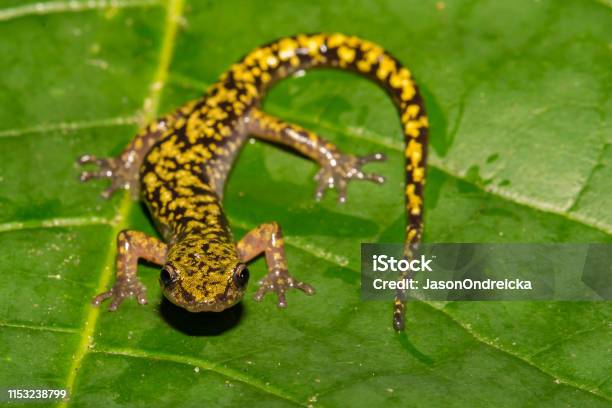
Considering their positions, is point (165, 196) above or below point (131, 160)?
below

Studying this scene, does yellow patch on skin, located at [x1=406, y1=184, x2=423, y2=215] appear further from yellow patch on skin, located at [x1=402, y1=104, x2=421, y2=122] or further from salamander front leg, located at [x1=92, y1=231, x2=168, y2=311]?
salamander front leg, located at [x1=92, y1=231, x2=168, y2=311]

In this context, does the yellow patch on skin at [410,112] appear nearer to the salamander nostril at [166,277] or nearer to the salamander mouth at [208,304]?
the salamander mouth at [208,304]

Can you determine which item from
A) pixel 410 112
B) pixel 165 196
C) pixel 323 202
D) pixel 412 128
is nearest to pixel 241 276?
pixel 323 202

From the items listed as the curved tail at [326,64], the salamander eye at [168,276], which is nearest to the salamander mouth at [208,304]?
the salamander eye at [168,276]

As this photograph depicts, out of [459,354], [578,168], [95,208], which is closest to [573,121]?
[578,168]

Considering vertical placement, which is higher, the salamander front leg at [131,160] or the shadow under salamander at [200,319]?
the salamander front leg at [131,160]

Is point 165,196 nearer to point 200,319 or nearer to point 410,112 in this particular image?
point 200,319

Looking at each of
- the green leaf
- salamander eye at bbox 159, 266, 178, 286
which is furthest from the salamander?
the green leaf
